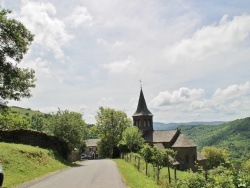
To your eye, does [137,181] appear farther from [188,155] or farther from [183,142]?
[183,142]

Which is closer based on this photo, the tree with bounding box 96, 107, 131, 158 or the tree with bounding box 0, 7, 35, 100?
the tree with bounding box 0, 7, 35, 100

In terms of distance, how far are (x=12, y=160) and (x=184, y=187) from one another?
15.3 metres

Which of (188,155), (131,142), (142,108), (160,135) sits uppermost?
(142,108)

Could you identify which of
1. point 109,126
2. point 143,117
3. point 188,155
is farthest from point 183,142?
point 109,126

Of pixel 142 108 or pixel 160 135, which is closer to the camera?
pixel 160 135

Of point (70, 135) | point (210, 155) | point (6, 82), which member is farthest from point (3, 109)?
point (210, 155)

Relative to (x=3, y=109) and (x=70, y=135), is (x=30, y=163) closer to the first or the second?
(x=3, y=109)

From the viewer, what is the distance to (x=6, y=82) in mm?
20359

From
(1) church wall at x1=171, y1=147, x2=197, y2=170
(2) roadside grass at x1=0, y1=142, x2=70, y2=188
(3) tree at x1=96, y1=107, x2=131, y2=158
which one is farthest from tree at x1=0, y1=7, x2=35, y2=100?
(3) tree at x1=96, y1=107, x2=131, y2=158

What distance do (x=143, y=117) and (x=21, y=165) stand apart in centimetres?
6439

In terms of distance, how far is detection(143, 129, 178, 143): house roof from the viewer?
76863 millimetres

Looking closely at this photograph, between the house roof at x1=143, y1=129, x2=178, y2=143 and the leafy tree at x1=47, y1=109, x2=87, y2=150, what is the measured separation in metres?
38.6

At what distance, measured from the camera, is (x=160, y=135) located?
79875 millimetres

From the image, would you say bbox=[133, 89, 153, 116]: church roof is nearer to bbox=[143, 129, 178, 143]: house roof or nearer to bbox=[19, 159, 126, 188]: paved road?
bbox=[143, 129, 178, 143]: house roof
